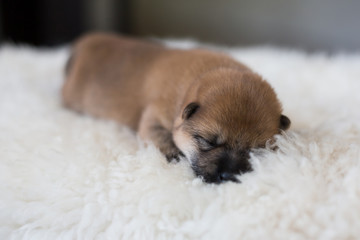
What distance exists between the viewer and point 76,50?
2209mm

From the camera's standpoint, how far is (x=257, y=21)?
3.79 m

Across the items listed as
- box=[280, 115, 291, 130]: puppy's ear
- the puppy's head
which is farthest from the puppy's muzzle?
box=[280, 115, 291, 130]: puppy's ear

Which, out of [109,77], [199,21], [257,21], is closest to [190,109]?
[109,77]

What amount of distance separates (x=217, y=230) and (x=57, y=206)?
0.51m

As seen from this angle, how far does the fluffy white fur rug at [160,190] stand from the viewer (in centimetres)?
94

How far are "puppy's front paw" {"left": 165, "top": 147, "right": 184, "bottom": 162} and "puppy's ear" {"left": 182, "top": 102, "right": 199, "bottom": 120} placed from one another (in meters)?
0.16

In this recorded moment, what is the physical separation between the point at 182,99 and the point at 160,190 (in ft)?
1.50

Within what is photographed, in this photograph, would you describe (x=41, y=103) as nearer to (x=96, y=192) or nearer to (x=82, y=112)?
(x=82, y=112)

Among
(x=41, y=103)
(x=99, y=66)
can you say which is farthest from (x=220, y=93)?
(x=41, y=103)

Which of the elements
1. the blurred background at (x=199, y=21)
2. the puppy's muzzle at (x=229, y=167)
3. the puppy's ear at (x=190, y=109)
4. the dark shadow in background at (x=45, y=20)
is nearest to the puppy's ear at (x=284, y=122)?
the puppy's muzzle at (x=229, y=167)

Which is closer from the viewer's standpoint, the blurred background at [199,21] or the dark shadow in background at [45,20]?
Answer: the blurred background at [199,21]

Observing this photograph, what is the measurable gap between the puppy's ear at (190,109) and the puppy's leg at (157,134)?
0.16m

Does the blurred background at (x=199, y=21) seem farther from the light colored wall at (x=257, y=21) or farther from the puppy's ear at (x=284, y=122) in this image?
the puppy's ear at (x=284, y=122)

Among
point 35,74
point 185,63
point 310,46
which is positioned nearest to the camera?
point 185,63
